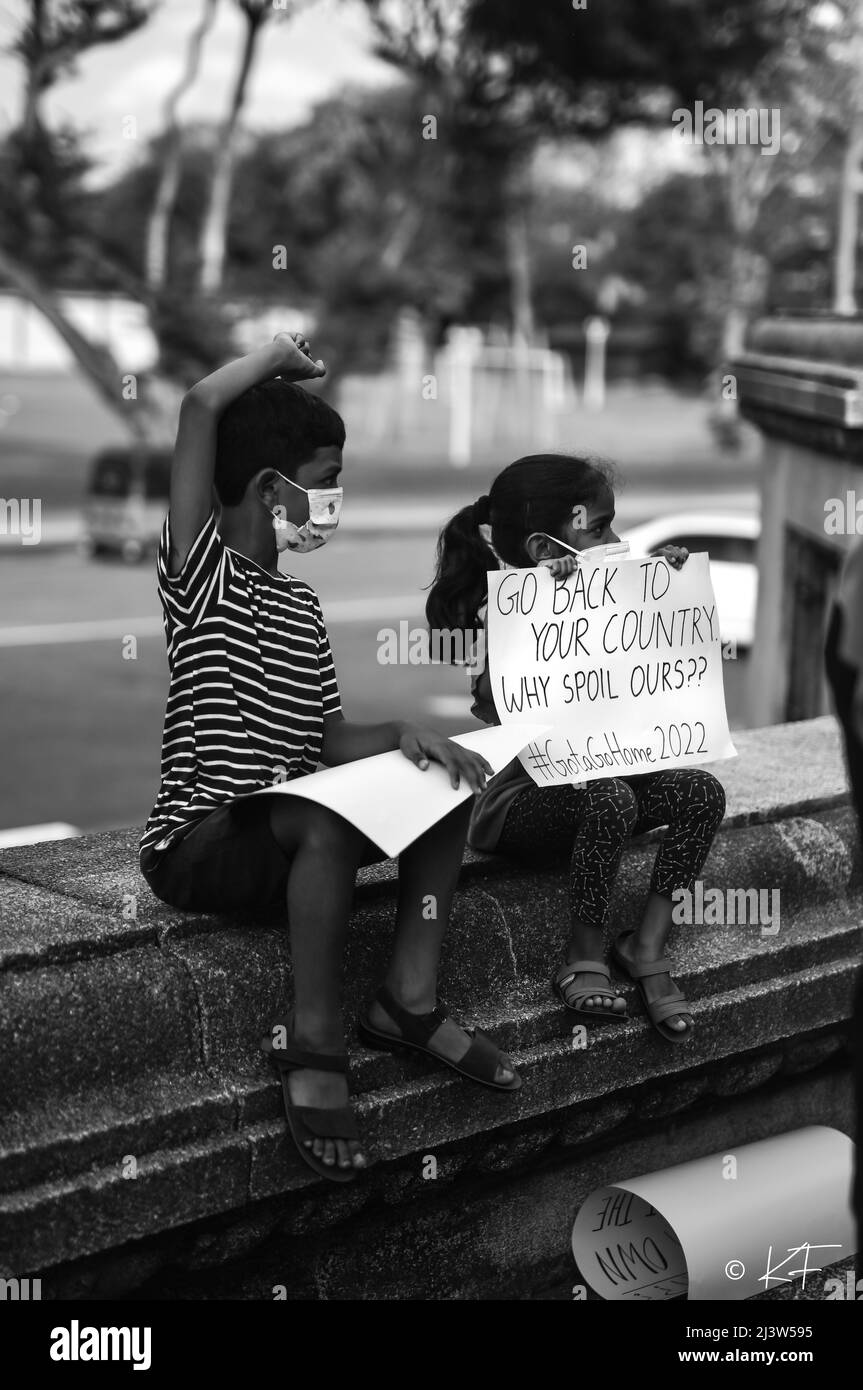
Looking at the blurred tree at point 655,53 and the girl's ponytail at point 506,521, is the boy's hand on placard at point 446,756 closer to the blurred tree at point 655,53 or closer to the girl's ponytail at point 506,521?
the girl's ponytail at point 506,521

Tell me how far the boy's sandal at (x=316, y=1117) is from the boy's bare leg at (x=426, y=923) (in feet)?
0.62

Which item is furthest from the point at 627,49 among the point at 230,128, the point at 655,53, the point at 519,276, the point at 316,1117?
the point at 519,276

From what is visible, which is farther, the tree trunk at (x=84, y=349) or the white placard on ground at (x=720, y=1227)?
the tree trunk at (x=84, y=349)

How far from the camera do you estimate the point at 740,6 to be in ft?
76.0

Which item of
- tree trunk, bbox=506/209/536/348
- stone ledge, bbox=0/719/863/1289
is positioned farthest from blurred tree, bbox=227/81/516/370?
stone ledge, bbox=0/719/863/1289

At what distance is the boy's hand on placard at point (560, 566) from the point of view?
3.35m

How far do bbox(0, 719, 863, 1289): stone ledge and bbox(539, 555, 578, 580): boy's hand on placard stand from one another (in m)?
0.58

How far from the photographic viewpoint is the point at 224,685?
9.87ft

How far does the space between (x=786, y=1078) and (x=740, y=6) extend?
22133 millimetres

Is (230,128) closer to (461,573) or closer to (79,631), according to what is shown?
(79,631)

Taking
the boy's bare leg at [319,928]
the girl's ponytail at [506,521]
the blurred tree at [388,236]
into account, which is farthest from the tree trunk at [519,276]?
the boy's bare leg at [319,928]

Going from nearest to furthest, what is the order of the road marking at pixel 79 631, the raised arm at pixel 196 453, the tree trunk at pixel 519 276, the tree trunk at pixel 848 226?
the raised arm at pixel 196 453
the road marking at pixel 79 631
the tree trunk at pixel 848 226
the tree trunk at pixel 519 276

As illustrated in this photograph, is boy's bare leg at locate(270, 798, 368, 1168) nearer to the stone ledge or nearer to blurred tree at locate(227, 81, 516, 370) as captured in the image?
the stone ledge

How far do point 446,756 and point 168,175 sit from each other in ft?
85.7
